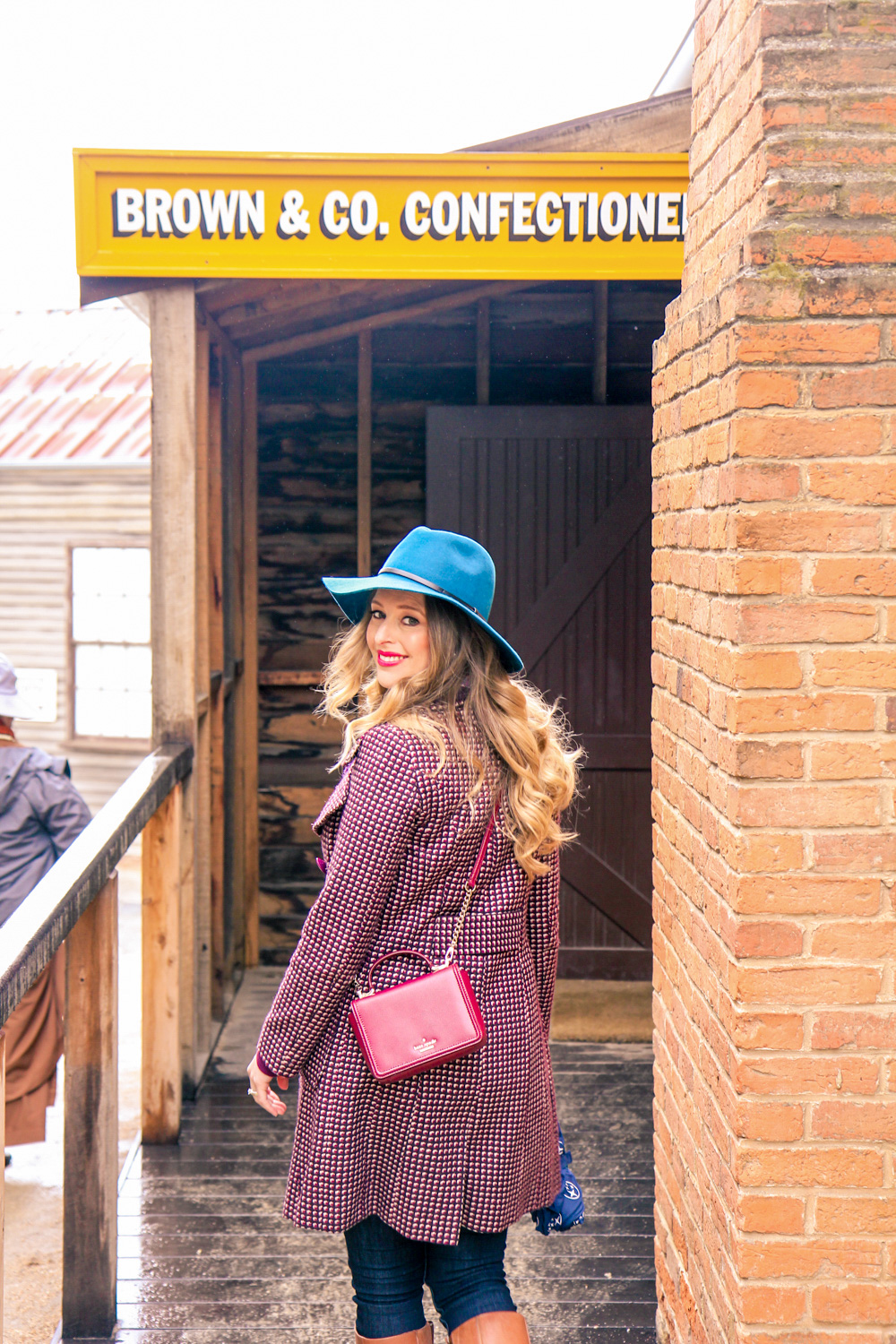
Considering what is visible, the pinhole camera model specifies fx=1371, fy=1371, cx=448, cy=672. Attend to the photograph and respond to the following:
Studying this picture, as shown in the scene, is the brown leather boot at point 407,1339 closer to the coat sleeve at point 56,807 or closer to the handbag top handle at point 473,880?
the handbag top handle at point 473,880

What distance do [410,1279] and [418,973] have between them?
579 mm

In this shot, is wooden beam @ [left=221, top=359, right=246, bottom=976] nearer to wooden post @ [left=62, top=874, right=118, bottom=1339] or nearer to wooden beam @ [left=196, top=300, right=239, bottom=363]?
wooden beam @ [left=196, top=300, right=239, bottom=363]

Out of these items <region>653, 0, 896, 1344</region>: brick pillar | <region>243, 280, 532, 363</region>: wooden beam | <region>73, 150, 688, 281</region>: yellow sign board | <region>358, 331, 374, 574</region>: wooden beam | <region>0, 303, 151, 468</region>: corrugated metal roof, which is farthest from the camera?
<region>0, 303, 151, 468</region>: corrugated metal roof

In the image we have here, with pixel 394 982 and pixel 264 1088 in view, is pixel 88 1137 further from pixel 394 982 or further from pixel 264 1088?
pixel 394 982

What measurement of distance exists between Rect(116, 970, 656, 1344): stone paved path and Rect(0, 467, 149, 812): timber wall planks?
9779 millimetres

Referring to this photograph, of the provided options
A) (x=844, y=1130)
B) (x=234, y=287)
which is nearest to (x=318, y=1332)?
(x=844, y=1130)

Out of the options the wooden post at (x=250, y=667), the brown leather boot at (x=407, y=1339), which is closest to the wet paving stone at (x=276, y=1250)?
the brown leather boot at (x=407, y=1339)

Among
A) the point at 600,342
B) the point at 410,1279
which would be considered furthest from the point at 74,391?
the point at 410,1279

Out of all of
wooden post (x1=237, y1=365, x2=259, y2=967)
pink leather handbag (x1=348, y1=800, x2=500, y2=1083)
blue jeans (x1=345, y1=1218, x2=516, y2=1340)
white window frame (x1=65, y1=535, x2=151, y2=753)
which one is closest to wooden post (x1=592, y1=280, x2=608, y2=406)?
wooden post (x1=237, y1=365, x2=259, y2=967)

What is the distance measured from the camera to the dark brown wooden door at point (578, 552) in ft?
19.2

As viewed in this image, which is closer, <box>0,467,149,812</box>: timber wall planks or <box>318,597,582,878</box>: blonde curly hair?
<box>318,597,582,878</box>: blonde curly hair

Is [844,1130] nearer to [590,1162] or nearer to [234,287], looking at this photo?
[590,1162]

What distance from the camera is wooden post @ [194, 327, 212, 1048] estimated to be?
4.67 m

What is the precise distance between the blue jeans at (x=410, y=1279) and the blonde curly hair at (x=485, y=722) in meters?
0.68
